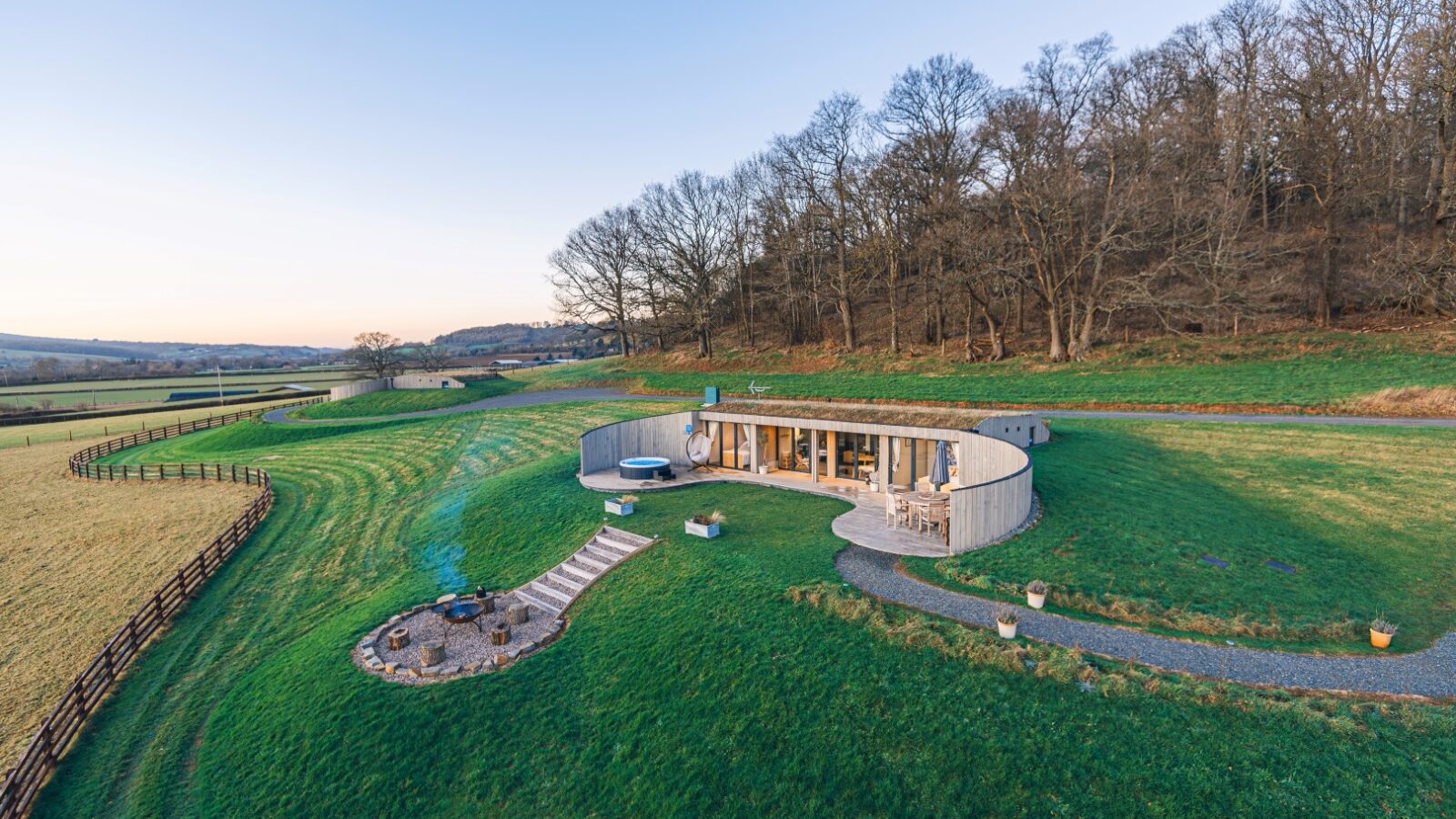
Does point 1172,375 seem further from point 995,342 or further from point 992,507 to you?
point 992,507

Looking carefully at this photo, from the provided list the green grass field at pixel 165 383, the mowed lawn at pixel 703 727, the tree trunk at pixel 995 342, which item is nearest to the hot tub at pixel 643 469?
the mowed lawn at pixel 703 727

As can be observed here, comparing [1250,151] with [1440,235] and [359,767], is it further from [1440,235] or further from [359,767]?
[359,767]

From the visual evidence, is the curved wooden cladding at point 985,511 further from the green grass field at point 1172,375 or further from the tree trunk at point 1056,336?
the tree trunk at point 1056,336

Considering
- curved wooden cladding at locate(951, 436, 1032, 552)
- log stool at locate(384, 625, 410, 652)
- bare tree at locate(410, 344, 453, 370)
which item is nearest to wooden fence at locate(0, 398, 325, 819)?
log stool at locate(384, 625, 410, 652)

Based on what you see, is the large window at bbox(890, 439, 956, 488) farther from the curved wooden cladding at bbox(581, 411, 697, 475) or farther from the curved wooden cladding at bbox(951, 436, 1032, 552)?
the curved wooden cladding at bbox(581, 411, 697, 475)

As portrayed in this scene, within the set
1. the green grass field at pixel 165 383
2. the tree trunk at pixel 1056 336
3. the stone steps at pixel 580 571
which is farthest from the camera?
the green grass field at pixel 165 383

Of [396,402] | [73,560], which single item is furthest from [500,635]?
[396,402]
